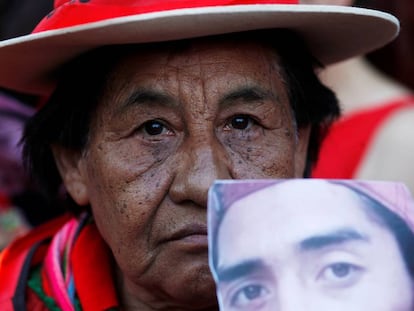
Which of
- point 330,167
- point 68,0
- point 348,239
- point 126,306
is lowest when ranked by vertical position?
point 330,167

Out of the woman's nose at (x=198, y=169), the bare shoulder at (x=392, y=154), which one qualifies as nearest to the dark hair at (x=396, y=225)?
the woman's nose at (x=198, y=169)

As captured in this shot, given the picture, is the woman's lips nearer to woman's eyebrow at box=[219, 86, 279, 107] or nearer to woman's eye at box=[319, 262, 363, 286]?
woman's eyebrow at box=[219, 86, 279, 107]

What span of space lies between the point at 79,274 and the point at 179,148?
0.50 metres

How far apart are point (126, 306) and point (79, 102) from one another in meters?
0.51

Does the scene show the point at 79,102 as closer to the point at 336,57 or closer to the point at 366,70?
Answer: the point at 336,57

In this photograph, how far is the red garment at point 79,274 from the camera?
99.7 inches

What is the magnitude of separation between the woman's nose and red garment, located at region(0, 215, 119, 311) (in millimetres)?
435

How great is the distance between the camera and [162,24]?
2.16 metres

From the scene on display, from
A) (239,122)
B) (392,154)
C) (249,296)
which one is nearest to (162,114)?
(239,122)

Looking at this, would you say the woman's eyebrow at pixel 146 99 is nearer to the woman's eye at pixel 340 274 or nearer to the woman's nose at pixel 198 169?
the woman's nose at pixel 198 169

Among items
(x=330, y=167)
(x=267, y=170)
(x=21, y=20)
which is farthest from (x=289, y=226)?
(x=21, y=20)

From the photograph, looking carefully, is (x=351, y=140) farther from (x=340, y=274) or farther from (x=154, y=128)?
(x=340, y=274)

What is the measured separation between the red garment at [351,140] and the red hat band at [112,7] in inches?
62.6

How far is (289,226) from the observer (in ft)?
5.92
